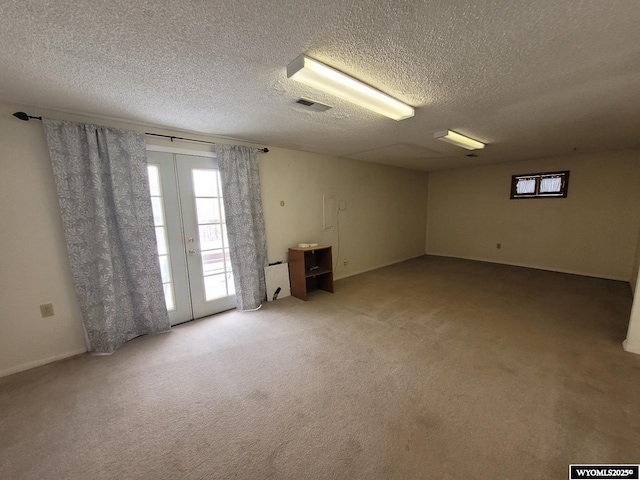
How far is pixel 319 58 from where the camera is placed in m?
1.55

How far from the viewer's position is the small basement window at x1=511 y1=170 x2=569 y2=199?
478 cm

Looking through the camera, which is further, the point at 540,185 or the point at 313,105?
the point at 540,185

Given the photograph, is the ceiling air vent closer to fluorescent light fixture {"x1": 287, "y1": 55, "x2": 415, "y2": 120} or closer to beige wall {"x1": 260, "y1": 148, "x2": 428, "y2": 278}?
fluorescent light fixture {"x1": 287, "y1": 55, "x2": 415, "y2": 120}

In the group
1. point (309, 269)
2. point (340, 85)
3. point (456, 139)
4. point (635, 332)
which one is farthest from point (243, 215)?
point (635, 332)

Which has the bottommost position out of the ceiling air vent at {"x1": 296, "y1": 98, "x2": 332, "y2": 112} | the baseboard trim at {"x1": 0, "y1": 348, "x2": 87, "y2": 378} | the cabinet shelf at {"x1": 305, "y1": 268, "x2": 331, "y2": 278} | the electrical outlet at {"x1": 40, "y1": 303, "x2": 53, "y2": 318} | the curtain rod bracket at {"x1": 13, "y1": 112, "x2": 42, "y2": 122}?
the baseboard trim at {"x1": 0, "y1": 348, "x2": 87, "y2": 378}

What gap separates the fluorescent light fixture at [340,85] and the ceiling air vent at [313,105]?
1.20 ft

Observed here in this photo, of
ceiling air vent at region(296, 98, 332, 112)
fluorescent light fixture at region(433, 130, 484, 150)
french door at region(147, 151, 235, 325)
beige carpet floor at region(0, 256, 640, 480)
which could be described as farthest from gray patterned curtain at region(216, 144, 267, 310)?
fluorescent light fixture at region(433, 130, 484, 150)

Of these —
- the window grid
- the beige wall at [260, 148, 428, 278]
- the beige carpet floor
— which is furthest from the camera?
the beige wall at [260, 148, 428, 278]

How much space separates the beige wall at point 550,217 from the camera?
13.9 ft

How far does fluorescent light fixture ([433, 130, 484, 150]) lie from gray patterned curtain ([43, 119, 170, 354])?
349 centimetres

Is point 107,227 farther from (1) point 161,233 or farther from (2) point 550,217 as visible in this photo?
(2) point 550,217

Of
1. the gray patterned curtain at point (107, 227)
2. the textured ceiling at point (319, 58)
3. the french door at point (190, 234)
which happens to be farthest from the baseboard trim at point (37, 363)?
the textured ceiling at point (319, 58)

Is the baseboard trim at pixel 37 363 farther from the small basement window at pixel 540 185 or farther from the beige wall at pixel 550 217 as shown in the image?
the small basement window at pixel 540 185

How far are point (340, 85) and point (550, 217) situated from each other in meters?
5.62
